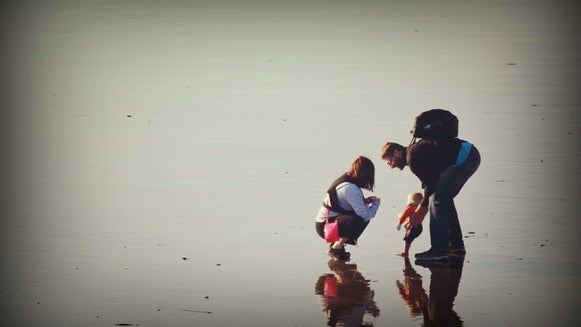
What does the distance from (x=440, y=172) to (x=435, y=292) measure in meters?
1.70

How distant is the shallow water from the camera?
409 inches

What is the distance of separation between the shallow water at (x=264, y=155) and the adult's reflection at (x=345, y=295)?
0.03 metres

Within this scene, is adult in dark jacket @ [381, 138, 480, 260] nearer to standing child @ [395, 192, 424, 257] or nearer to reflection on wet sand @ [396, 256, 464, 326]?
standing child @ [395, 192, 424, 257]

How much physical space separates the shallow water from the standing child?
0.44 feet

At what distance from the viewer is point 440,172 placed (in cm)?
1197

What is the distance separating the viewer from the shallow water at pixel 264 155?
34.1ft

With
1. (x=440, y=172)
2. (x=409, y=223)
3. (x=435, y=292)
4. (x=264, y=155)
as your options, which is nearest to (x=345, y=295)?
(x=435, y=292)

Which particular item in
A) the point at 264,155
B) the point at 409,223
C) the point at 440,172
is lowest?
the point at 409,223

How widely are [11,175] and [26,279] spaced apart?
12.8 ft

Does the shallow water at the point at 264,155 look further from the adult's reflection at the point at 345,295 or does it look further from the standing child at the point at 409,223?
the standing child at the point at 409,223

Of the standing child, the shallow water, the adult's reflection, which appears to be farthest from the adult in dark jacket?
the adult's reflection

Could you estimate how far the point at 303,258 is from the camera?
37.7ft

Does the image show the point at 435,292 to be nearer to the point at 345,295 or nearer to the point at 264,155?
the point at 345,295

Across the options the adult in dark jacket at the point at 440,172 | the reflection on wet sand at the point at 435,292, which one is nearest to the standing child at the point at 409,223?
the adult in dark jacket at the point at 440,172
